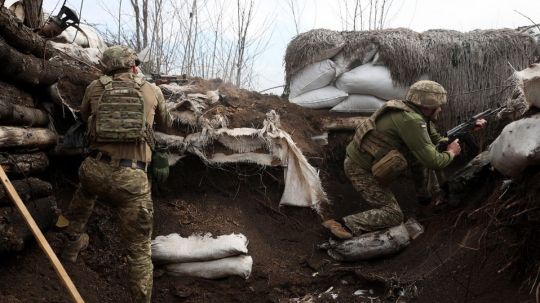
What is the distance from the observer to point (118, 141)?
3549mm

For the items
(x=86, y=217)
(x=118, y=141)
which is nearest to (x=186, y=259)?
(x=86, y=217)

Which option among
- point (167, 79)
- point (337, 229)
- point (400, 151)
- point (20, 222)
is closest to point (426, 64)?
point (400, 151)

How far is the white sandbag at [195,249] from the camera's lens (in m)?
4.05

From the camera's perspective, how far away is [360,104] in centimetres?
557

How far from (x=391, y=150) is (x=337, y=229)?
2.70ft

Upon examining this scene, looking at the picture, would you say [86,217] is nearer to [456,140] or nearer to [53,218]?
[53,218]

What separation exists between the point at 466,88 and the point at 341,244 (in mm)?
2289

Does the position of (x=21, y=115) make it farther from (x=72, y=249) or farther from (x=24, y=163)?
(x=72, y=249)

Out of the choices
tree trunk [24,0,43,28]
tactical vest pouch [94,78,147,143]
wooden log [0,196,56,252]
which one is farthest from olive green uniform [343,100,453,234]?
tree trunk [24,0,43,28]

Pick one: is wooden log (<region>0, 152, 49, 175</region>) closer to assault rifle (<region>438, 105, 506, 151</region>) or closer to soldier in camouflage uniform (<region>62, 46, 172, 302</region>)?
soldier in camouflage uniform (<region>62, 46, 172, 302</region>)

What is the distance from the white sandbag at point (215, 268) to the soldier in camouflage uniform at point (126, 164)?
0.56 meters

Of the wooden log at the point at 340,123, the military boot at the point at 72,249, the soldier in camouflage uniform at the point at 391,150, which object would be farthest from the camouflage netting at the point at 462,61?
the military boot at the point at 72,249

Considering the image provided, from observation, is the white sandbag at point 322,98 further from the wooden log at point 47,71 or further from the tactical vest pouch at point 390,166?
the wooden log at point 47,71

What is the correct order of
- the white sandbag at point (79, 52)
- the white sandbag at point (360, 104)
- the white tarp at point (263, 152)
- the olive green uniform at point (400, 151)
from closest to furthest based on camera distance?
the olive green uniform at point (400, 151) < the white tarp at point (263, 152) < the white sandbag at point (79, 52) < the white sandbag at point (360, 104)
